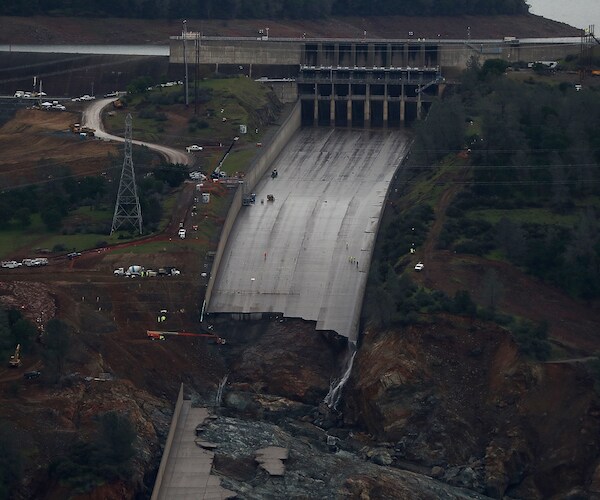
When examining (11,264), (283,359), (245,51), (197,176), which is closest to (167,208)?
(197,176)

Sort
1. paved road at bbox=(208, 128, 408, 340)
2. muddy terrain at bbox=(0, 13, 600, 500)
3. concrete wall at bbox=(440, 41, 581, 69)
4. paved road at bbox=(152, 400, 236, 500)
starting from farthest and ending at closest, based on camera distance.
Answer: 1. concrete wall at bbox=(440, 41, 581, 69)
2. paved road at bbox=(208, 128, 408, 340)
3. muddy terrain at bbox=(0, 13, 600, 500)
4. paved road at bbox=(152, 400, 236, 500)

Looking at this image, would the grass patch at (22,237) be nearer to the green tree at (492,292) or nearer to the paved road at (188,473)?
the paved road at (188,473)

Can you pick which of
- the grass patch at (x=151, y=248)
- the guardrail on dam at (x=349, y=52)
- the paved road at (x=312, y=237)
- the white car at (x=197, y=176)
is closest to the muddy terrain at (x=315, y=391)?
the grass patch at (x=151, y=248)

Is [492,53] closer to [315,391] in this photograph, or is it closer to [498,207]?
[498,207]

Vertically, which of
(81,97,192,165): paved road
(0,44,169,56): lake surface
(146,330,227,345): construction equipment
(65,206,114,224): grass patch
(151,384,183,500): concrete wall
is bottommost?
(151,384,183,500): concrete wall

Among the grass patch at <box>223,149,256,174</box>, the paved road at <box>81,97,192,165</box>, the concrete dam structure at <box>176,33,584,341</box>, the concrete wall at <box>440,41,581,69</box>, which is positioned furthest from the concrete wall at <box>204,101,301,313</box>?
the concrete wall at <box>440,41,581,69</box>

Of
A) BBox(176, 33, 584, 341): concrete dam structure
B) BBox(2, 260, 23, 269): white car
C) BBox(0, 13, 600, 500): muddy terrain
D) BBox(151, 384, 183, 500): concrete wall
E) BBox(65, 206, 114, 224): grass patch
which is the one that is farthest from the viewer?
BBox(65, 206, 114, 224): grass patch

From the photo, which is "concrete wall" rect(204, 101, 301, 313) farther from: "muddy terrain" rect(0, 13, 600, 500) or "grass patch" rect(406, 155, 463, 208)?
"grass patch" rect(406, 155, 463, 208)

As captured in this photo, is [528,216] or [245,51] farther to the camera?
[245,51]
